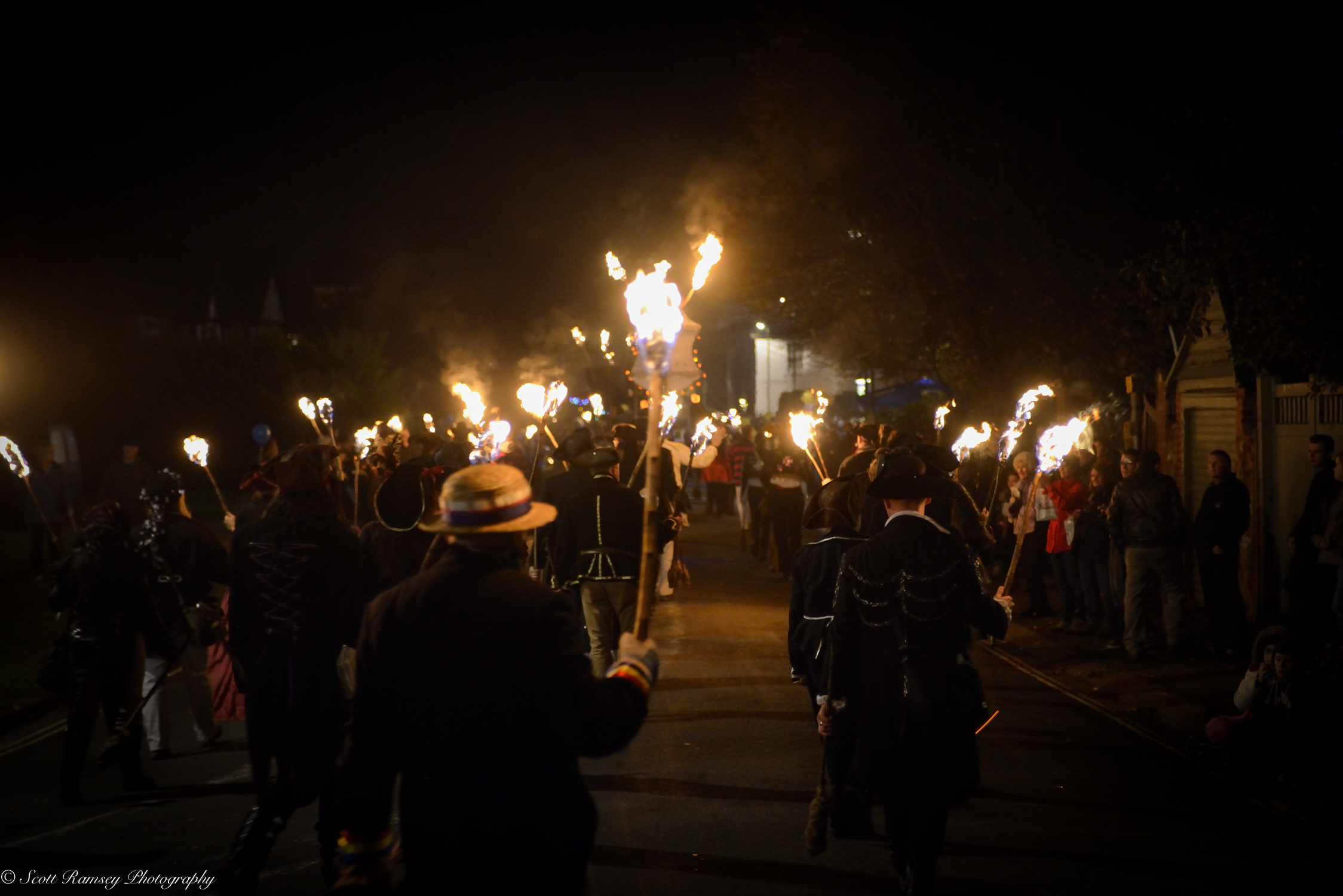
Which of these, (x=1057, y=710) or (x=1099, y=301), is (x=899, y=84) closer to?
(x=1099, y=301)

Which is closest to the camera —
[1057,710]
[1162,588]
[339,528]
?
[339,528]

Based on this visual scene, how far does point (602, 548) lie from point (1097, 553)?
642 cm

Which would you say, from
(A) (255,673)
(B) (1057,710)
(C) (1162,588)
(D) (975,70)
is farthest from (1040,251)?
(A) (255,673)

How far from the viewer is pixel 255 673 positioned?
18.6 ft

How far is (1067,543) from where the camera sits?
12953mm

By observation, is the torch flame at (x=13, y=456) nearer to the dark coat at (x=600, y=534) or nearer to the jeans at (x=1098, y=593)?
the dark coat at (x=600, y=534)

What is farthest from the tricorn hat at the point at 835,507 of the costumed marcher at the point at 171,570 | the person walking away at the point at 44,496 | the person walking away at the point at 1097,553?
the person walking away at the point at 44,496

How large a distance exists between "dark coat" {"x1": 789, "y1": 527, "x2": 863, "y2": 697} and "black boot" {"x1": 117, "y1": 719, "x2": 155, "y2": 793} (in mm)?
3968

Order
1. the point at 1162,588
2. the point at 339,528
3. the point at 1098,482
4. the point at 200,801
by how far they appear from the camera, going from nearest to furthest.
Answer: the point at 339,528 → the point at 200,801 → the point at 1162,588 → the point at 1098,482

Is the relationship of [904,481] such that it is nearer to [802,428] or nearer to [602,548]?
[602,548]

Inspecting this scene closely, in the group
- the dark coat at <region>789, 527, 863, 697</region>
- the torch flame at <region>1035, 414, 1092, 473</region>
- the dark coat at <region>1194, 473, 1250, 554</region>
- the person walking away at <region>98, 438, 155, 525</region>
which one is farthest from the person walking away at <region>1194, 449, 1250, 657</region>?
the person walking away at <region>98, 438, 155, 525</region>

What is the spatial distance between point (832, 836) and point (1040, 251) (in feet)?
51.9

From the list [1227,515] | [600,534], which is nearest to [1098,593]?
[1227,515]

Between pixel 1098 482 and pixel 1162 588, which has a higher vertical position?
pixel 1098 482
